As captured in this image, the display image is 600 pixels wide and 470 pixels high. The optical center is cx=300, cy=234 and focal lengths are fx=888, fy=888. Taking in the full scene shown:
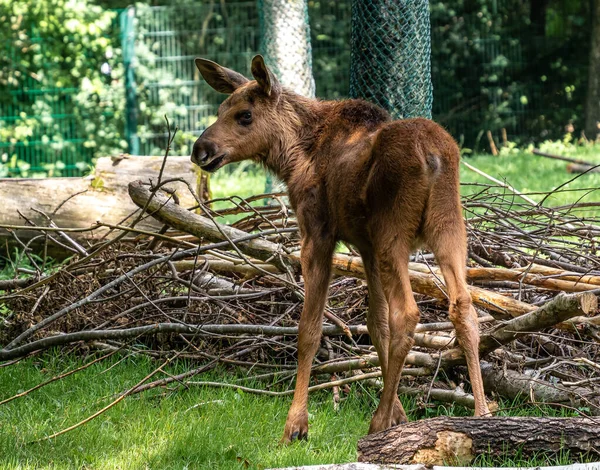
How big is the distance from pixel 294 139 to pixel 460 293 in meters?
1.62

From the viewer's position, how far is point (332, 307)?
675 cm

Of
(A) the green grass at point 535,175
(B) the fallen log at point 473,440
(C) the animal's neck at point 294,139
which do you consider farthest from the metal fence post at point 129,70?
(B) the fallen log at point 473,440

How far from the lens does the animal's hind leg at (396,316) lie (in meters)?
4.71

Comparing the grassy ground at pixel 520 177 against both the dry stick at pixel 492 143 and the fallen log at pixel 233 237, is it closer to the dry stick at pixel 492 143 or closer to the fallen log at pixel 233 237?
the dry stick at pixel 492 143

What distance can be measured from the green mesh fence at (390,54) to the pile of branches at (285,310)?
1580 millimetres

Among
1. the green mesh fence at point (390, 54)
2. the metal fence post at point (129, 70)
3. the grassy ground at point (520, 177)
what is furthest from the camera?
the metal fence post at point (129, 70)

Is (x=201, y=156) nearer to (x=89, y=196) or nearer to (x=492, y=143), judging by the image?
(x=89, y=196)

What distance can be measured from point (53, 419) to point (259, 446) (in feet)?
4.25

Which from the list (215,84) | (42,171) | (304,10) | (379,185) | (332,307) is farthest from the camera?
(42,171)

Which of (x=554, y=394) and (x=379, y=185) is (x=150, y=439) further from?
(x=554, y=394)

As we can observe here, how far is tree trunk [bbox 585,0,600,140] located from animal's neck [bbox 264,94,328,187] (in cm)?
1516

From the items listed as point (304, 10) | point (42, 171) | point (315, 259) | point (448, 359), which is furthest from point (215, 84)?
point (42, 171)

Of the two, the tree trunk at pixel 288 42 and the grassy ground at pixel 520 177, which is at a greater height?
the tree trunk at pixel 288 42

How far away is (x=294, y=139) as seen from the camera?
5.66 meters
